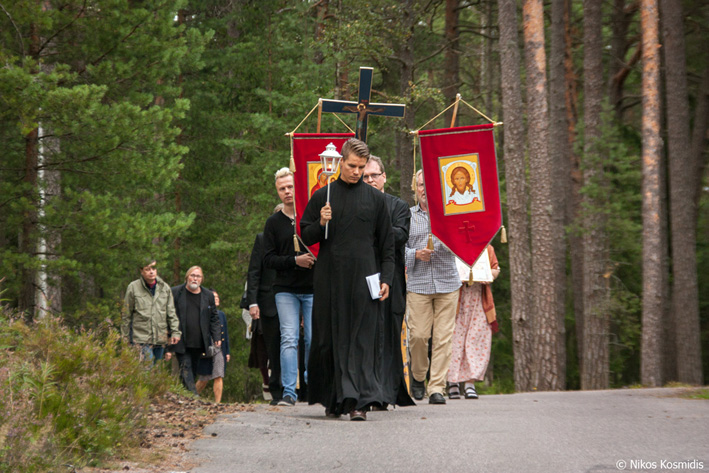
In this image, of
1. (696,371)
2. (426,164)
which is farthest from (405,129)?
(426,164)

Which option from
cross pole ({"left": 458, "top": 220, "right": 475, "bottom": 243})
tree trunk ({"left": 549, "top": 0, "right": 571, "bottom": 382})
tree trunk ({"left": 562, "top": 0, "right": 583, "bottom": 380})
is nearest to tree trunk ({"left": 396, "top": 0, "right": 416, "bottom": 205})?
tree trunk ({"left": 549, "top": 0, "right": 571, "bottom": 382})

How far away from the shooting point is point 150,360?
27.6 feet

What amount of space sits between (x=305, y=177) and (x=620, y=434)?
15.1ft

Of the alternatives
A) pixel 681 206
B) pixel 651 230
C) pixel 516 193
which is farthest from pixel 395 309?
pixel 681 206

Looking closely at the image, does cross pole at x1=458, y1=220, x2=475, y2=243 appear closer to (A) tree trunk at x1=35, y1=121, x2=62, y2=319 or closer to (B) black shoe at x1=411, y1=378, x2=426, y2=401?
(B) black shoe at x1=411, y1=378, x2=426, y2=401

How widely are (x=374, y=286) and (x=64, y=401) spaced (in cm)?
316

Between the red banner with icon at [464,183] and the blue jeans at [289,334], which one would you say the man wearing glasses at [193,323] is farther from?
the red banner with icon at [464,183]

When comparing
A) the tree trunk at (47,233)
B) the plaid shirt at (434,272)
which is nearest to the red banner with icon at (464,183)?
the plaid shirt at (434,272)

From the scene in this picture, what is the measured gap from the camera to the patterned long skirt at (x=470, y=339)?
410 inches

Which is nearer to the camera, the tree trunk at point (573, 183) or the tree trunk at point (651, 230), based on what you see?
the tree trunk at point (651, 230)

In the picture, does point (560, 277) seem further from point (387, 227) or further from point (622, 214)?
point (387, 227)

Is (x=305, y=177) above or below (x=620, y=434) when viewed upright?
above

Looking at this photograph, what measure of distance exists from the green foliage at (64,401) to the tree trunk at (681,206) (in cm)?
1390

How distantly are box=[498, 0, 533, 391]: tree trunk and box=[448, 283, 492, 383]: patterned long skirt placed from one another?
6.29 meters
